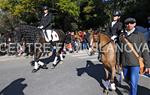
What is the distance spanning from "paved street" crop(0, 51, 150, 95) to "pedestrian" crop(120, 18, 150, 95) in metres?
2.38

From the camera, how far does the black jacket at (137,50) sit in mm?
7676

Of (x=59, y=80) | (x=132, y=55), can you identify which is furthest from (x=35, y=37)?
(x=132, y=55)

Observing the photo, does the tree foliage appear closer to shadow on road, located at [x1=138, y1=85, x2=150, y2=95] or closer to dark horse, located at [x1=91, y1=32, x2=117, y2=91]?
dark horse, located at [x1=91, y1=32, x2=117, y2=91]

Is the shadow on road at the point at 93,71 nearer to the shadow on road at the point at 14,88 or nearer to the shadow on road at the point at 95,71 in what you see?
the shadow on road at the point at 95,71

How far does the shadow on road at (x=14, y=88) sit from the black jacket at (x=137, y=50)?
13.2ft

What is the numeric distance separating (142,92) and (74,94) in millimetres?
2013

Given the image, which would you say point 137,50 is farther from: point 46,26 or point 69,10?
point 69,10

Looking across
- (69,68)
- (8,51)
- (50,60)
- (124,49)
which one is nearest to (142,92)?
(124,49)

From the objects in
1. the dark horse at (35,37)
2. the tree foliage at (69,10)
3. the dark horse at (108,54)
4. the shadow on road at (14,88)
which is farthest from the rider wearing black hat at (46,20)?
the tree foliage at (69,10)

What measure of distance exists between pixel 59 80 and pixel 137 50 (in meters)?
5.39

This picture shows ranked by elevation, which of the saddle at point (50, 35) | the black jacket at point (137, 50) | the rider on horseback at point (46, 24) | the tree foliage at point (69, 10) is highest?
the tree foliage at point (69, 10)

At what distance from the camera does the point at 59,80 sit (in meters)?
12.8

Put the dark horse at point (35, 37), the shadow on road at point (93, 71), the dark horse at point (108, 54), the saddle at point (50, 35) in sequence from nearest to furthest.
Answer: the dark horse at point (108, 54), the shadow on road at point (93, 71), the dark horse at point (35, 37), the saddle at point (50, 35)

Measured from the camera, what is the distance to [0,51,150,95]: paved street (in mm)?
10922
